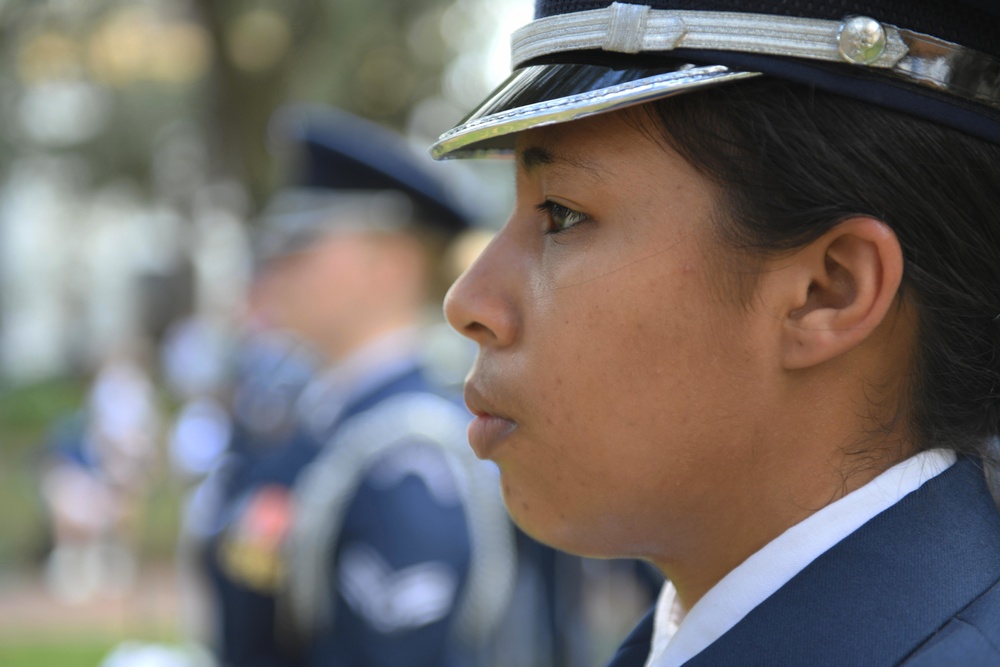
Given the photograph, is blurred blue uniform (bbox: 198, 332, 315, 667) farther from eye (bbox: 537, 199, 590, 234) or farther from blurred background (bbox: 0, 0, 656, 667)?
eye (bbox: 537, 199, 590, 234)

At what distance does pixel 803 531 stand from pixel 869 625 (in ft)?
0.51

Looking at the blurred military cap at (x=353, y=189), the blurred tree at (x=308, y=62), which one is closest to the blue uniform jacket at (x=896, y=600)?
the blurred military cap at (x=353, y=189)

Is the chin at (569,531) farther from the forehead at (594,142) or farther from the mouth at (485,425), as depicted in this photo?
the forehead at (594,142)

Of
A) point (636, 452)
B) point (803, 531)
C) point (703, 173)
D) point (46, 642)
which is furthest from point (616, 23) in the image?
point (46, 642)

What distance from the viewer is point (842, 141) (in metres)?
1.31

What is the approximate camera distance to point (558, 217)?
4.72ft

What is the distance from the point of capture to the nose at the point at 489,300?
1.42 metres

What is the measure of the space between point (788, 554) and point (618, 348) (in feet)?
1.04

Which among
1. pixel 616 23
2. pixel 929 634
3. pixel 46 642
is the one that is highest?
pixel 616 23

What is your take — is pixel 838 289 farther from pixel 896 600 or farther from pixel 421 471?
pixel 421 471

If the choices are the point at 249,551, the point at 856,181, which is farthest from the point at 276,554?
the point at 856,181

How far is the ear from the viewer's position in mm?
1310

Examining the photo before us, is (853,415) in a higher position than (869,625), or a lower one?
higher

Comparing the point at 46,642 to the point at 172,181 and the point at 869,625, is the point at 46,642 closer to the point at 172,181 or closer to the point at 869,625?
the point at 869,625
